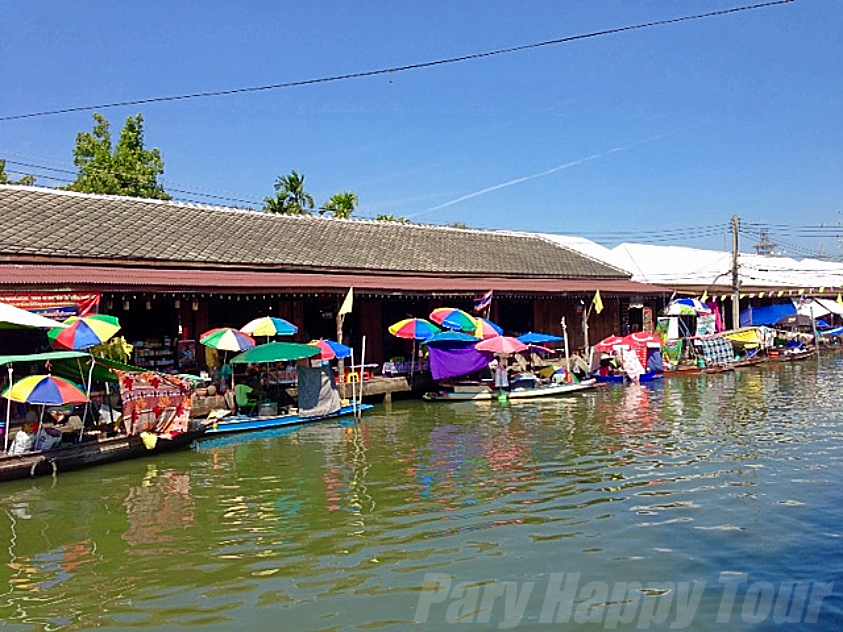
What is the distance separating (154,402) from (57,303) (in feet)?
9.36

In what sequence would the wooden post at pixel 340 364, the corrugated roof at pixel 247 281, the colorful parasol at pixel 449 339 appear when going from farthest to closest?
the colorful parasol at pixel 449 339
the wooden post at pixel 340 364
the corrugated roof at pixel 247 281

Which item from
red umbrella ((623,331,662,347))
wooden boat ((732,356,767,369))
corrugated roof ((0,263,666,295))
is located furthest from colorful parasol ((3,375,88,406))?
wooden boat ((732,356,767,369))

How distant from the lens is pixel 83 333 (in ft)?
40.2

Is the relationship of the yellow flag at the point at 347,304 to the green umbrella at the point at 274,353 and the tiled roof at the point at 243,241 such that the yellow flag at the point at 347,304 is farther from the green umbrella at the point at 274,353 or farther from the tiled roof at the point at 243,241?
the tiled roof at the point at 243,241

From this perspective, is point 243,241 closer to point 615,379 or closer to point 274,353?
point 274,353

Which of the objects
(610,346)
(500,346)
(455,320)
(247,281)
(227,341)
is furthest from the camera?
(610,346)

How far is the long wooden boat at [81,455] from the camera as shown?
10.7 metres

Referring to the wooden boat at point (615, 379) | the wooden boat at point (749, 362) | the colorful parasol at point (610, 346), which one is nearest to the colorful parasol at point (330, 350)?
the wooden boat at point (615, 379)

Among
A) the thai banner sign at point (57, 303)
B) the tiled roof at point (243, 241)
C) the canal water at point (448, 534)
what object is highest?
the tiled roof at point (243, 241)

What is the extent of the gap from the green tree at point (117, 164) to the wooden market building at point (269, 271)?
956 centimetres

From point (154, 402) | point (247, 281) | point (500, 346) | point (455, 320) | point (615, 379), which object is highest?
point (247, 281)

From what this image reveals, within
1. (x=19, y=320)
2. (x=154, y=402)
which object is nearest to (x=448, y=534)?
(x=154, y=402)

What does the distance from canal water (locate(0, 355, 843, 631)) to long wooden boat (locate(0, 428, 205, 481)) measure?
0.18 m

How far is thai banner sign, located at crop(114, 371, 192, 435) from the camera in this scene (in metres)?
12.4
